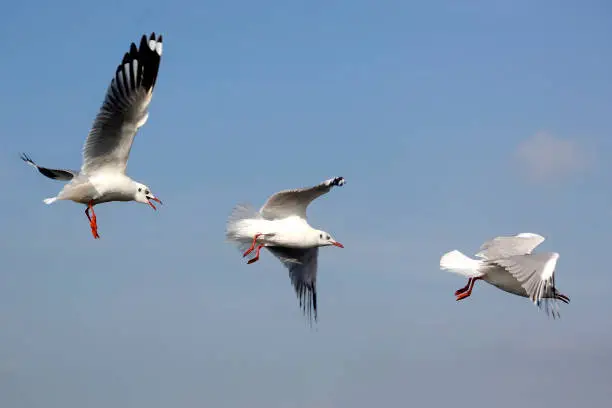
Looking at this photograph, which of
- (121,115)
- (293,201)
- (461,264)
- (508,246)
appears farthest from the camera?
(508,246)

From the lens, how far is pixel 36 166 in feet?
49.3

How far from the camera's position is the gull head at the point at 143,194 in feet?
44.0

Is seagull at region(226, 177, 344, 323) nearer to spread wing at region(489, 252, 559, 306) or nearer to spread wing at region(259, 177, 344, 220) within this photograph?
spread wing at region(259, 177, 344, 220)

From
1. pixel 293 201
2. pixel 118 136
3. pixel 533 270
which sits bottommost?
pixel 533 270

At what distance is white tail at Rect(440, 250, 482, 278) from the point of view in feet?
43.1

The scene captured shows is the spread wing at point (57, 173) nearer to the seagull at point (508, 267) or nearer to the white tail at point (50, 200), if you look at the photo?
the white tail at point (50, 200)

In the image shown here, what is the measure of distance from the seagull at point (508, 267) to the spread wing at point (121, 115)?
4055 mm

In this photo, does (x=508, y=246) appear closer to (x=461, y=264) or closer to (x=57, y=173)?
(x=461, y=264)

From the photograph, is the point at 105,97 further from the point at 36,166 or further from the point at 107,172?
the point at 36,166

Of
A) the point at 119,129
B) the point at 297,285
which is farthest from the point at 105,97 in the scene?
the point at 297,285

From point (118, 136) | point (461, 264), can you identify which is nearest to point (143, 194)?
point (118, 136)

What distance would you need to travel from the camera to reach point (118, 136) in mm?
12922

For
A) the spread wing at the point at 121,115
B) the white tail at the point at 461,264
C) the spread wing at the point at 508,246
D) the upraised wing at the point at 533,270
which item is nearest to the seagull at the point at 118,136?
the spread wing at the point at 121,115

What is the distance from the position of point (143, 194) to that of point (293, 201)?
1.92 m
